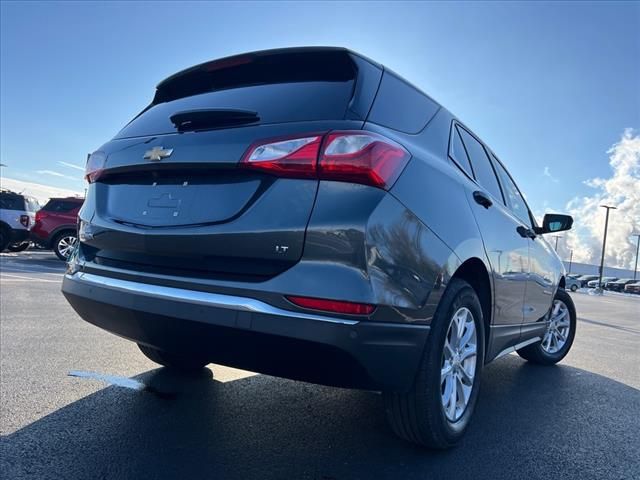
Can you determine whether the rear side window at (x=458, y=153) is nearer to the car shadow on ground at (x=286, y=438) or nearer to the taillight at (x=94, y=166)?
the car shadow on ground at (x=286, y=438)

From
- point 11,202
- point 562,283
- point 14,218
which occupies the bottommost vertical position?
point 14,218

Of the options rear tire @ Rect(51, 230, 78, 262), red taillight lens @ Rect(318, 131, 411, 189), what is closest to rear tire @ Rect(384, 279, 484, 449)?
red taillight lens @ Rect(318, 131, 411, 189)

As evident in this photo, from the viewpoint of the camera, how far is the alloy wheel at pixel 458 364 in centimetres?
248

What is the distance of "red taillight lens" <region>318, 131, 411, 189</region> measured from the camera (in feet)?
6.16

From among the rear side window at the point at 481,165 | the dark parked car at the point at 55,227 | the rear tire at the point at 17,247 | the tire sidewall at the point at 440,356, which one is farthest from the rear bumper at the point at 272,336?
the rear tire at the point at 17,247

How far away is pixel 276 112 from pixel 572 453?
2.21m

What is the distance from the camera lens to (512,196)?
3965 mm

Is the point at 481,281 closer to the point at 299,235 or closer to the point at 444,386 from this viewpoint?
the point at 444,386

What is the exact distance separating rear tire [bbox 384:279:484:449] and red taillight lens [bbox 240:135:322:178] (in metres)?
0.86

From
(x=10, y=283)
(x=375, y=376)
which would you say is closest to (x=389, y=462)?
(x=375, y=376)

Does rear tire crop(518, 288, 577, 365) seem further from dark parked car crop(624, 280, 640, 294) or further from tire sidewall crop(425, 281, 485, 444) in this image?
dark parked car crop(624, 280, 640, 294)

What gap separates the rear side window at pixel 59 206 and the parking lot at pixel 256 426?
11.3m

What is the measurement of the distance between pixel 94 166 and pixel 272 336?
146cm

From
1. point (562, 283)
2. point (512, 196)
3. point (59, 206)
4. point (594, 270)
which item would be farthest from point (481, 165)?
point (594, 270)
